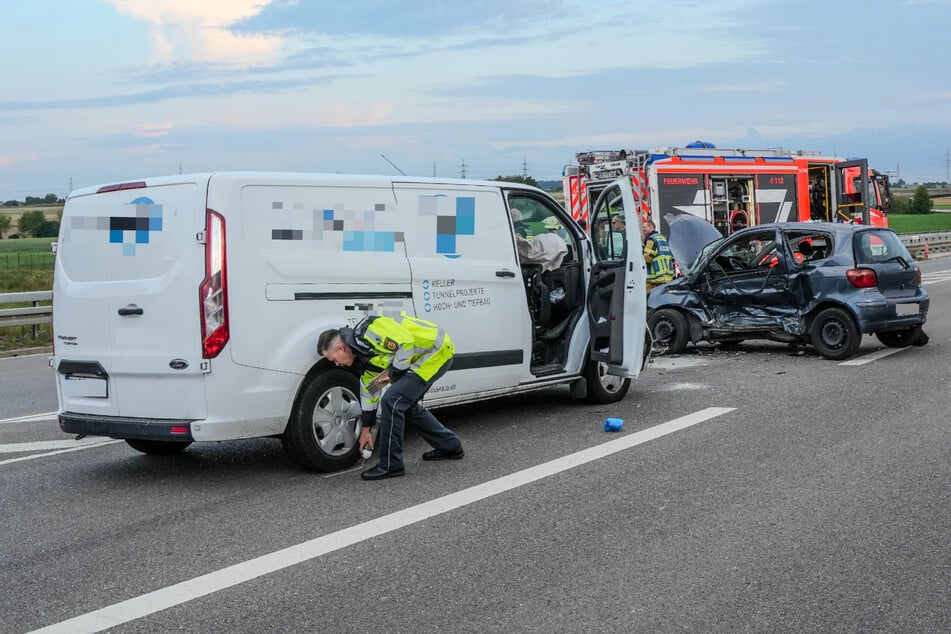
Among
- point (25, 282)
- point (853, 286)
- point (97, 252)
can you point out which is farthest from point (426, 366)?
point (25, 282)

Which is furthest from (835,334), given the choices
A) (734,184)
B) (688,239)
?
(734,184)

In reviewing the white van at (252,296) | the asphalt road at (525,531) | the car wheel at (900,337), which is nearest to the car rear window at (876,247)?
the car wheel at (900,337)

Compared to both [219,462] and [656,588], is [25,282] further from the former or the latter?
[656,588]

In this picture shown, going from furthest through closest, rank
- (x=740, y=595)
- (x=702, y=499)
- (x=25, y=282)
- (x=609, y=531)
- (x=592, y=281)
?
(x=25, y=282) → (x=592, y=281) → (x=702, y=499) → (x=609, y=531) → (x=740, y=595)

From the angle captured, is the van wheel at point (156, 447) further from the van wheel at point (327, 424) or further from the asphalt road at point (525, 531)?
the van wheel at point (327, 424)

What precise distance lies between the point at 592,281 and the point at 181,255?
3754mm

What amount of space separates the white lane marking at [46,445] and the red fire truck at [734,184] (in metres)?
11.6

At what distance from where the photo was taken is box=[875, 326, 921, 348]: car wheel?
41.1ft

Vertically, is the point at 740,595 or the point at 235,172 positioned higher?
the point at 235,172

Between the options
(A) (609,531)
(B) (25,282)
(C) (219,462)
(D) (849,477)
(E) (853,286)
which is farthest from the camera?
(B) (25,282)

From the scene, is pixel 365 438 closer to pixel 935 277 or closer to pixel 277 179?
pixel 277 179

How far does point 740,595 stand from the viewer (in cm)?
449

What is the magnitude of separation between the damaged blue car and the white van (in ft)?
17.8

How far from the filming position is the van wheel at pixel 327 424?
265 inches
